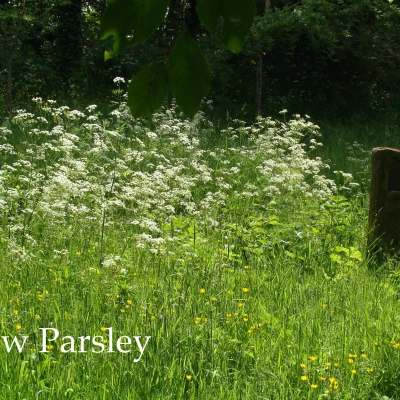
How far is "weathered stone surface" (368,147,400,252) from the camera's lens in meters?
5.25

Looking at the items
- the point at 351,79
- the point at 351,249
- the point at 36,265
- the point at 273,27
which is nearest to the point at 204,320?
the point at 36,265

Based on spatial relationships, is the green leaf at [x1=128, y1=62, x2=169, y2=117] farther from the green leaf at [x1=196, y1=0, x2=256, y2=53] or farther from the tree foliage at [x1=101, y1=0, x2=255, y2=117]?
the green leaf at [x1=196, y1=0, x2=256, y2=53]

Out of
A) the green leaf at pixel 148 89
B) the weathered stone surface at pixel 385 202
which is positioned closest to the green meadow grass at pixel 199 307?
the weathered stone surface at pixel 385 202

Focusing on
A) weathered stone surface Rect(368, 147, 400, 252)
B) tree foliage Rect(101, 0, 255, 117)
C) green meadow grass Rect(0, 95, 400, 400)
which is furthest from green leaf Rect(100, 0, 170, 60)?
weathered stone surface Rect(368, 147, 400, 252)

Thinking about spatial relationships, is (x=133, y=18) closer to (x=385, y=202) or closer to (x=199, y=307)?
(x=199, y=307)

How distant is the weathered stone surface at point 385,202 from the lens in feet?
17.2

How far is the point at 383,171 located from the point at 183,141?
7.41ft

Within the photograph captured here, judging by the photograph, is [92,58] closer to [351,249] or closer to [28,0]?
[28,0]

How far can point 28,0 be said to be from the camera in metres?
10.5

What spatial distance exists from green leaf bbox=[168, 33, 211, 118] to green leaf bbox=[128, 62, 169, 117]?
0.03 metres

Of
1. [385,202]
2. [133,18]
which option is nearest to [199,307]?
[385,202]

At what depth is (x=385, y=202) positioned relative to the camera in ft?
17.5

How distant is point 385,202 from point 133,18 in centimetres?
465

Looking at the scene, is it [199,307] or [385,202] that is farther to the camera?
[385,202]
